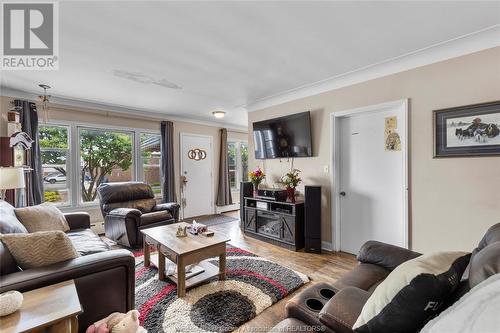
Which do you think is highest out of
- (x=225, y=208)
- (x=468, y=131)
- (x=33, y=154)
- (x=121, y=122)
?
(x=121, y=122)

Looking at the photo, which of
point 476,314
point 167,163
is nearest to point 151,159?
point 167,163

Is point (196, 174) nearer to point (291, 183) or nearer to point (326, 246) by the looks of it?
point (291, 183)

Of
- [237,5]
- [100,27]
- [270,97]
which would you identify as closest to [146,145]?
[270,97]

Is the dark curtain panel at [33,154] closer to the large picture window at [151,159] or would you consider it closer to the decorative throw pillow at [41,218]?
the decorative throw pillow at [41,218]

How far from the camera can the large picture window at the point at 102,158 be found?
4262mm

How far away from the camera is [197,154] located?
571cm

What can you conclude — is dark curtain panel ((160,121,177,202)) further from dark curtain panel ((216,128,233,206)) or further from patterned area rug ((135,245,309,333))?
patterned area rug ((135,245,309,333))

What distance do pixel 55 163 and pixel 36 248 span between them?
10.7 feet

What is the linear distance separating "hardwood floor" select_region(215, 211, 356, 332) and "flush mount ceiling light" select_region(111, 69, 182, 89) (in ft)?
8.39

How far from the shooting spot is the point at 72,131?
409 centimetres

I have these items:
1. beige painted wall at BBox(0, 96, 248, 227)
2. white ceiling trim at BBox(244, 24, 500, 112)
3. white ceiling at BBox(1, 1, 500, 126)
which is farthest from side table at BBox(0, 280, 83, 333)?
beige painted wall at BBox(0, 96, 248, 227)

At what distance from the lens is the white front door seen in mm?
5488

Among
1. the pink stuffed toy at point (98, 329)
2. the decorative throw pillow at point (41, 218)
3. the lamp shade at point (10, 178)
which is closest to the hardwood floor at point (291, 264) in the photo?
the pink stuffed toy at point (98, 329)

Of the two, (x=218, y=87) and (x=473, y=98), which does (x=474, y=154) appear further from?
(x=218, y=87)
